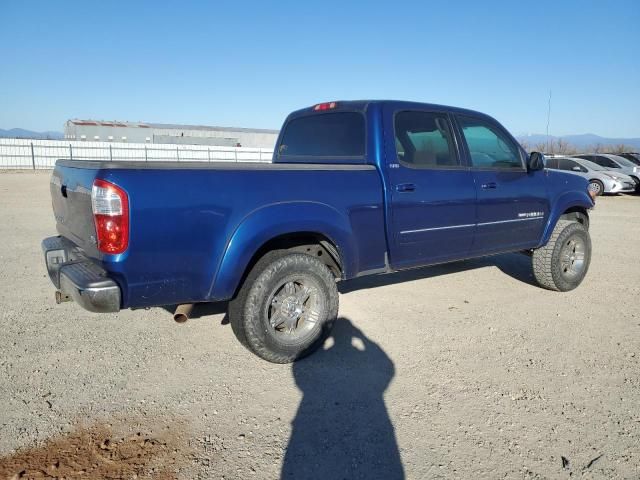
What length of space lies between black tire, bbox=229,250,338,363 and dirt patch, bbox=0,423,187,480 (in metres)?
0.87

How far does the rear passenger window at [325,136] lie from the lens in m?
4.18

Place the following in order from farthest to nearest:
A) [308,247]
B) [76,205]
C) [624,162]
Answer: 1. [624,162]
2. [308,247]
3. [76,205]

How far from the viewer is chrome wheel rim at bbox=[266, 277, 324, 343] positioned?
3.52 meters

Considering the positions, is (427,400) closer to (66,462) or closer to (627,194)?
(66,462)

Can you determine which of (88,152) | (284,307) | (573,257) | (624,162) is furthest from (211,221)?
(88,152)

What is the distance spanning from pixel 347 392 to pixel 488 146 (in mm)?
2996

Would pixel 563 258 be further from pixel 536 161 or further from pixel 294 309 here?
pixel 294 309

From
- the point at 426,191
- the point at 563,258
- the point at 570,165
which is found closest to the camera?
the point at 426,191

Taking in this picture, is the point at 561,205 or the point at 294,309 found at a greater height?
the point at 561,205

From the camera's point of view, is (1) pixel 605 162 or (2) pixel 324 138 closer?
(2) pixel 324 138

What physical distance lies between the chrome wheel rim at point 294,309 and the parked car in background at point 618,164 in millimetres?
18842

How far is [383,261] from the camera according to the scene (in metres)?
3.94

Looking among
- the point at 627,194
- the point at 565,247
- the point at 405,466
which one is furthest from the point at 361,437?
the point at 627,194

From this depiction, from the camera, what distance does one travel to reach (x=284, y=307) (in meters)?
3.55
